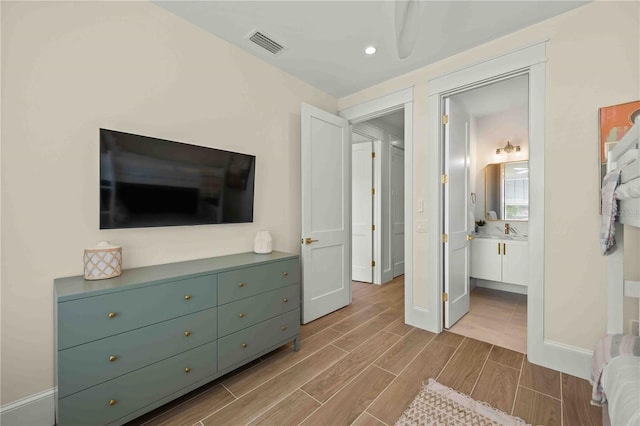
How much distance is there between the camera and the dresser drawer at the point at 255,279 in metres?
1.81

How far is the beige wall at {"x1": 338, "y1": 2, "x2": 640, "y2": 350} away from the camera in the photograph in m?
1.80

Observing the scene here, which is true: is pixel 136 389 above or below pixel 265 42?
below

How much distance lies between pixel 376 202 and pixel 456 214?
158 cm

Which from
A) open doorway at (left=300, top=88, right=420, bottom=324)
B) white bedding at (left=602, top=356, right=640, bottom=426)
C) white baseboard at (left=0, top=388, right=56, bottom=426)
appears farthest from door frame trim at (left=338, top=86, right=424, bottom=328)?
white baseboard at (left=0, top=388, right=56, bottom=426)

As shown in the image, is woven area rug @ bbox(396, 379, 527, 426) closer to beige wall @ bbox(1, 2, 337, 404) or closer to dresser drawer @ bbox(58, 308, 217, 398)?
dresser drawer @ bbox(58, 308, 217, 398)

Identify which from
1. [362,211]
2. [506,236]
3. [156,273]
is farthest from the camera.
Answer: [362,211]

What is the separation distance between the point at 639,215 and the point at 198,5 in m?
2.87

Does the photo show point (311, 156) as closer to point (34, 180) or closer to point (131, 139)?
point (131, 139)

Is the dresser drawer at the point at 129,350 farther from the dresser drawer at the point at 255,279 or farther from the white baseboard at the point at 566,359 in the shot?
the white baseboard at the point at 566,359

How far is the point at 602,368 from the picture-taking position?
1250 millimetres

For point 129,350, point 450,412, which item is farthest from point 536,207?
point 129,350

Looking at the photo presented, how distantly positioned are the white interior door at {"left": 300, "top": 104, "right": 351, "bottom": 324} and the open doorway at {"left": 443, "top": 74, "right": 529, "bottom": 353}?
1157 millimetres

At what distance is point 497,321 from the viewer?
2.89 metres

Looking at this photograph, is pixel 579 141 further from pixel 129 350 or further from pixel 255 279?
pixel 129 350
